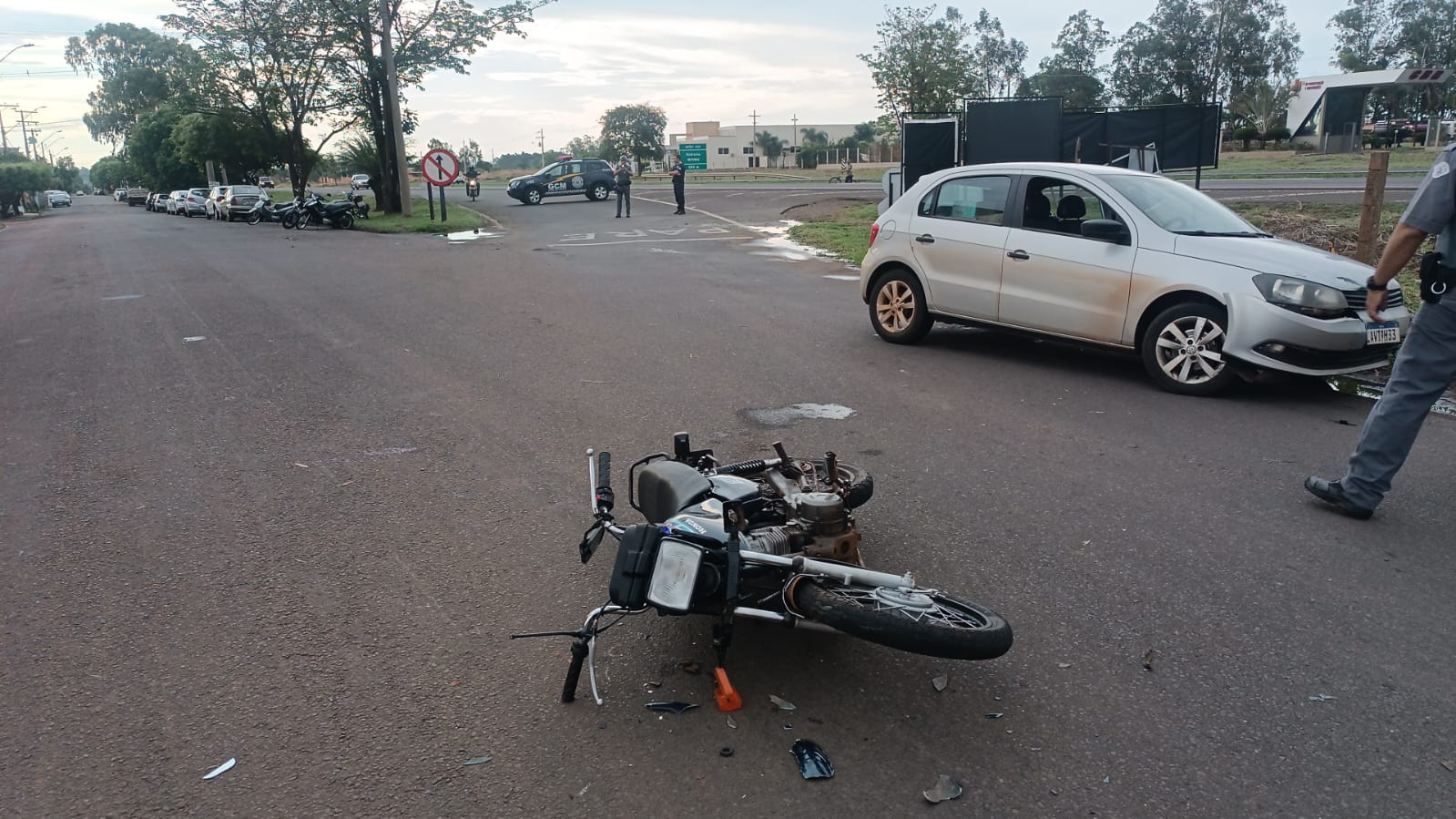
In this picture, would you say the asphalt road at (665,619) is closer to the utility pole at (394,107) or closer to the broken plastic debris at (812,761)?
the broken plastic debris at (812,761)

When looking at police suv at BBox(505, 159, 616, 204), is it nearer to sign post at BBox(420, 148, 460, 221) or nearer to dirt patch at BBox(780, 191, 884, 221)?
dirt patch at BBox(780, 191, 884, 221)

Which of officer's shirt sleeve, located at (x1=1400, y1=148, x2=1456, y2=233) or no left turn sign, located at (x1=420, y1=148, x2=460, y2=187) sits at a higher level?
no left turn sign, located at (x1=420, y1=148, x2=460, y2=187)

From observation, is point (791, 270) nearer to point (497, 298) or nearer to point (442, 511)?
point (497, 298)

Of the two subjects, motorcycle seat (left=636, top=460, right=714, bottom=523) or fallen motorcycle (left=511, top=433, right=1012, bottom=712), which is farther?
motorcycle seat (left=636, top=460, right=714, bottom=523)

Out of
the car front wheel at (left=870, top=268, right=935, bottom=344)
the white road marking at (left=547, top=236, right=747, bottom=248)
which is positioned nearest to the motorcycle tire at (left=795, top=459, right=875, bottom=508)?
the car front wheel at (left=870, top=268, right=935, bottom=344)

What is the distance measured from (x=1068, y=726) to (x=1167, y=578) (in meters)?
1.31

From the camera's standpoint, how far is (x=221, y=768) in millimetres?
3045

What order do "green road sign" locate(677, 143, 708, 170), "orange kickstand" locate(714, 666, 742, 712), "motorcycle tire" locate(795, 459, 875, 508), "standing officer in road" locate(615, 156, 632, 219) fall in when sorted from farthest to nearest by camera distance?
"green road sign" locate(677, 143, 708, 170)
"standing officer in road" locate(615, 156, 632, 219)
"motorcycle tire" locate(795, 459, 875, 508)
"orange kickstand" locate(714, 666, 742, 712)

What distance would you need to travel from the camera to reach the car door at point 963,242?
8484 mm

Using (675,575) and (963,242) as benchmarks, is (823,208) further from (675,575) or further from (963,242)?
(675,575)

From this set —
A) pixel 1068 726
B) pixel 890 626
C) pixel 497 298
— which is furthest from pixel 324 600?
pixel 497 298

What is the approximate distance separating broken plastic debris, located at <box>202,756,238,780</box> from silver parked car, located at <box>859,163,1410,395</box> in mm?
6494

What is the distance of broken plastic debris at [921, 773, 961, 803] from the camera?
9.36ft

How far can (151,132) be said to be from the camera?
2926 inches
